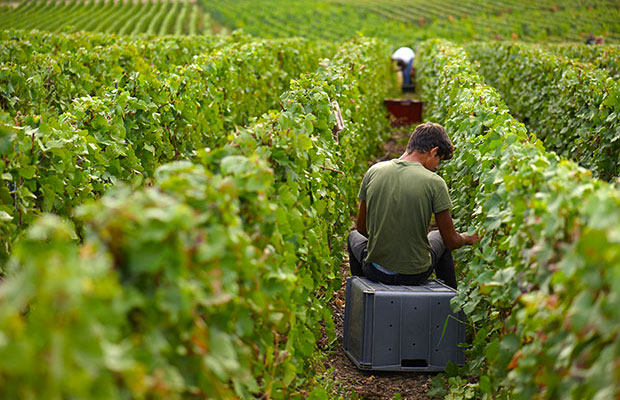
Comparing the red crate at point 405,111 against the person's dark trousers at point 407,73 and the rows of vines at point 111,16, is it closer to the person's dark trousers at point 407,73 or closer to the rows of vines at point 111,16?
the person's dark trousers at point 407,73

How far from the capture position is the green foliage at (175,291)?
159 centimetres

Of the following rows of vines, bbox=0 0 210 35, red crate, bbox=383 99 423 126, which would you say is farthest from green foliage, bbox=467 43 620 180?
rows of vines, bbox=0 0 210 35

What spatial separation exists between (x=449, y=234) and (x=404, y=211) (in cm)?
33

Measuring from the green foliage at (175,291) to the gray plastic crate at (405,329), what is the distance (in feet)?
2.11

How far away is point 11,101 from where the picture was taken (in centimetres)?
693

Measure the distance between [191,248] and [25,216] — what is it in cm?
207

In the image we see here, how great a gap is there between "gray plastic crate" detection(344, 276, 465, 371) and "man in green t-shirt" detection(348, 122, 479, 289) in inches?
7.6

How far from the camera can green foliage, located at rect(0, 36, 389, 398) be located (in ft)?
5.21

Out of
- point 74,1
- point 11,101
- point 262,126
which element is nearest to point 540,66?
point 11,101

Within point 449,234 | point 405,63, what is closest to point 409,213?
point 449,234

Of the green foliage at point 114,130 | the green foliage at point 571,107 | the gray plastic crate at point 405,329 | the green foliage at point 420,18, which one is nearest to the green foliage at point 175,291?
the green foliage at point 114,130

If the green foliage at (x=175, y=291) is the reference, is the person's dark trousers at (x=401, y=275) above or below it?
below

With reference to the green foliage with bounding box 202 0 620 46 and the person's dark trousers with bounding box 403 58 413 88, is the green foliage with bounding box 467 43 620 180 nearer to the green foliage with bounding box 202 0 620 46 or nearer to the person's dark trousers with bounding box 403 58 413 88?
the person's dark trousers with bounding box 403 58 413 88

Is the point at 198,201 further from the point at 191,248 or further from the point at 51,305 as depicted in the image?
the point at 51,305
